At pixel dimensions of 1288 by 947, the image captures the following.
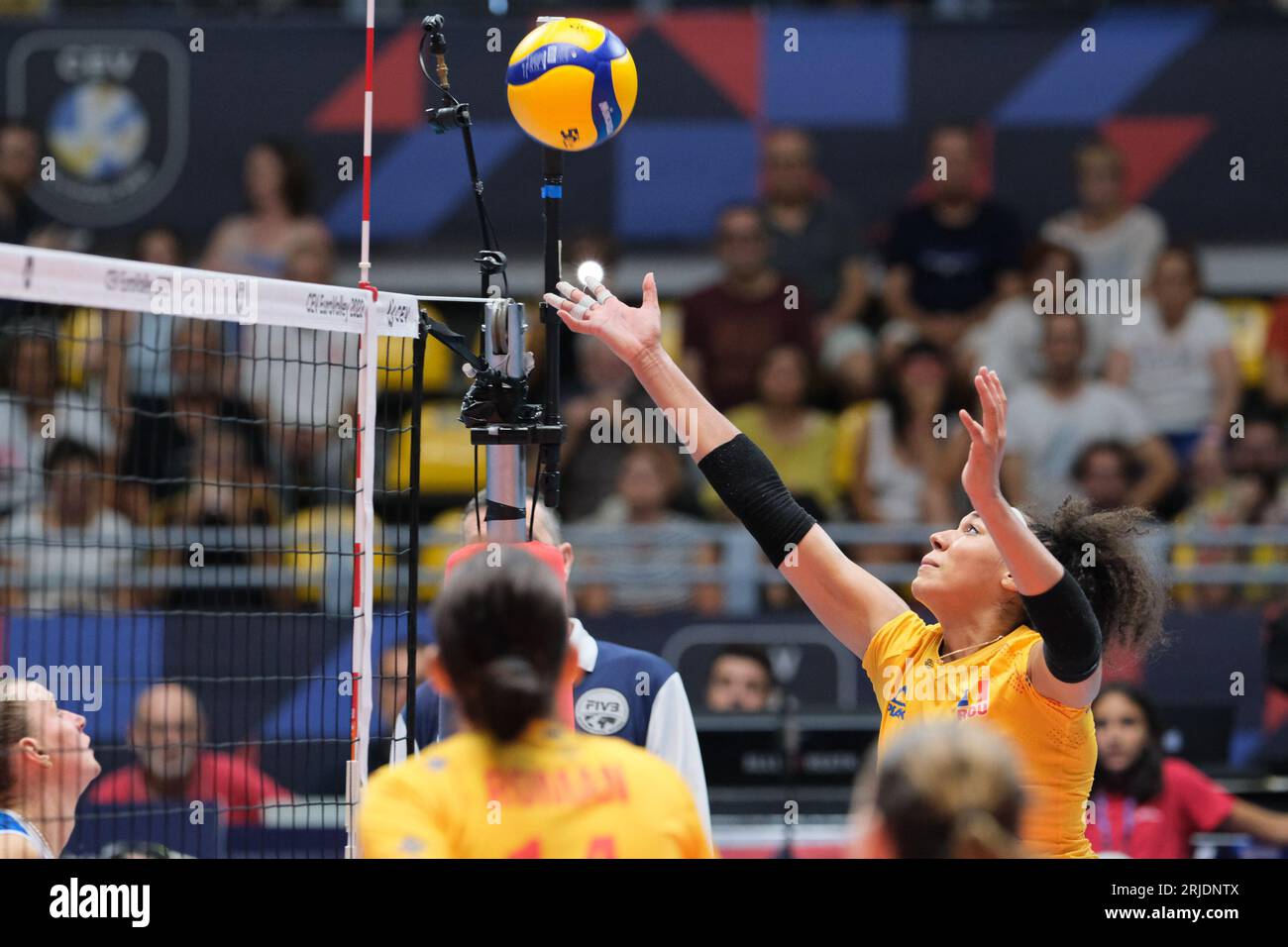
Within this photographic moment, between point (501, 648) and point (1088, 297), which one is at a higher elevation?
point (1088, 297)

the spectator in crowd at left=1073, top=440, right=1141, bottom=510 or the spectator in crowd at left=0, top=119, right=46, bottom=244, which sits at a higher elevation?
the spectator in crowd at left=0, top=119, right=46, bottom=244

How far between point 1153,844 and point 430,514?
17.0ft

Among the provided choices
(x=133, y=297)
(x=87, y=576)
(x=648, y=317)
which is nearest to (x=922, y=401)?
(x=87, y=576)

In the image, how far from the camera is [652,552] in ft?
31.3

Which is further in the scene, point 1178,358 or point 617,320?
point 1178,358

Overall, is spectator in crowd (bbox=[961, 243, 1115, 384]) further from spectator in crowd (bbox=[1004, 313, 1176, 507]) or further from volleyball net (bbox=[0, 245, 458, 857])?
volleyball net (bbox=[0, 245, 458, 857])

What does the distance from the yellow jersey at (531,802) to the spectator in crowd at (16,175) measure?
8.88 metres

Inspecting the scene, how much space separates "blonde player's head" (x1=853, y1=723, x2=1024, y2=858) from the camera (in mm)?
2826

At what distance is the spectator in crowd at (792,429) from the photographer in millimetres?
10289

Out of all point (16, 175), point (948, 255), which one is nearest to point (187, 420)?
point (16, 175)

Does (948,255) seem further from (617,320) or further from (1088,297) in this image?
(617,320)

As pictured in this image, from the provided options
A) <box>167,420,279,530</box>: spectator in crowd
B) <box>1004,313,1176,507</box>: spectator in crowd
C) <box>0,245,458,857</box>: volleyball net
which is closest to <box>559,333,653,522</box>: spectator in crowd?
<box>0,245,458,857</box>: volleyball net

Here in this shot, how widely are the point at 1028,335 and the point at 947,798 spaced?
317 inches

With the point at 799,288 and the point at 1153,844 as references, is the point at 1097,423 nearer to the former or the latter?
the point at 799,288
